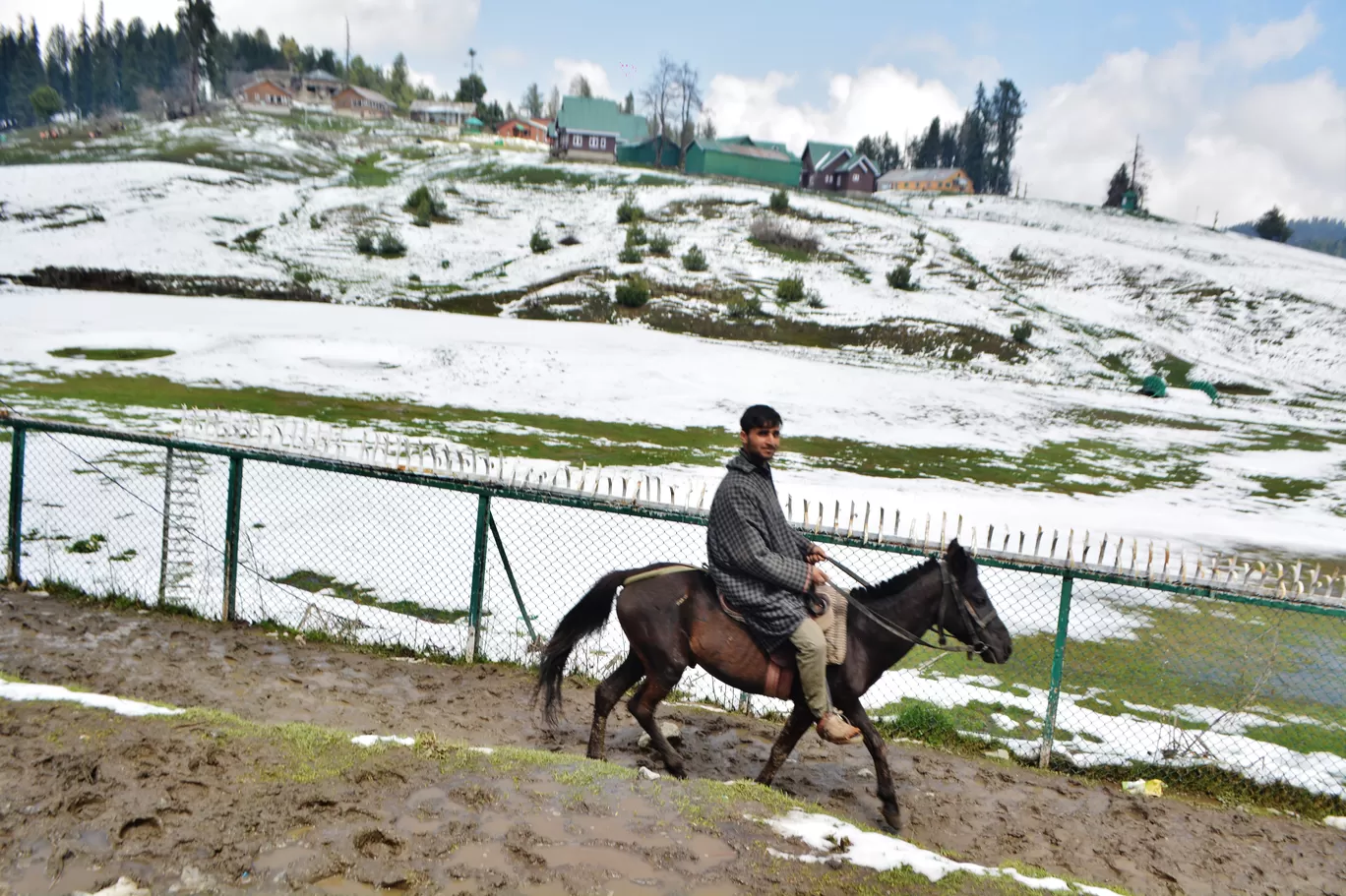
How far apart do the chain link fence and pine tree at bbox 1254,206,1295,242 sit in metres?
109

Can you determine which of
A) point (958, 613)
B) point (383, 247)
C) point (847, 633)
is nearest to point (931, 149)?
point (383, 247)

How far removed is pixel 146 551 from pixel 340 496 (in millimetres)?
3585

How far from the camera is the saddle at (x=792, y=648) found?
6.12 metres

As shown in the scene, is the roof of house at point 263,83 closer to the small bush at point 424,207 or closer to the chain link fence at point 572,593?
the small bush at point 424,207

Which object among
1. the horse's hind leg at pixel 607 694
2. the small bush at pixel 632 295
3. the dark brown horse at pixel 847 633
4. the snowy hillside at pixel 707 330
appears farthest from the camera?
the small bush at pixel 632 295

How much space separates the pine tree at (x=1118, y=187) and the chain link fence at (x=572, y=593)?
110 m

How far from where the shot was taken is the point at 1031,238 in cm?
7131

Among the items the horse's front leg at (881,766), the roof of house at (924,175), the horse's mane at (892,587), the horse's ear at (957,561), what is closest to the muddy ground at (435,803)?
the horse's front leg at (881,766)

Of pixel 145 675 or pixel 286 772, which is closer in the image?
pixel 286 772

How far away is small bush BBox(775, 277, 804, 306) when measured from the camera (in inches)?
1885

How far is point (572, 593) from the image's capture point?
1152cm

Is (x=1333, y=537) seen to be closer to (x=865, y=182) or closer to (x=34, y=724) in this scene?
(x=34, y=724)

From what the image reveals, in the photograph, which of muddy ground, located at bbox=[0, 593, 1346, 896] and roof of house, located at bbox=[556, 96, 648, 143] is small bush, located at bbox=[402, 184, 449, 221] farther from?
muddy ground, located at bbox=[0, 593, 1346, 896]

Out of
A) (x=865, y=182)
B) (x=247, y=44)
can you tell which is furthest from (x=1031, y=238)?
(x=247, y=44)
